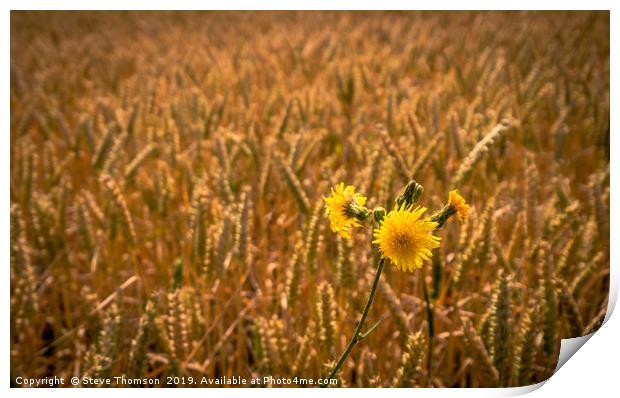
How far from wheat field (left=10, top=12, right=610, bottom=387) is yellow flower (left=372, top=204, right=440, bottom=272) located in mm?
143

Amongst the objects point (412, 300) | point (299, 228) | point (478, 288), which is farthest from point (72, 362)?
point (478, 288)

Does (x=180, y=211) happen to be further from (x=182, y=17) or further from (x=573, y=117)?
(x=182, y=17)

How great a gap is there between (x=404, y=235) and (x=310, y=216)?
1.15 feet

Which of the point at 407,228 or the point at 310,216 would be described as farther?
the point at 310,216

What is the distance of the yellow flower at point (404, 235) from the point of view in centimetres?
55

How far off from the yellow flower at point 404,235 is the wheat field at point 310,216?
0.14 meters

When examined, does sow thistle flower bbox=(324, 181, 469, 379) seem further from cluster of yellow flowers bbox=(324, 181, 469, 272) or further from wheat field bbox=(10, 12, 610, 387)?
wheat field bbox=(10, 12, 610, 387)

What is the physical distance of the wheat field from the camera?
2.54 feet

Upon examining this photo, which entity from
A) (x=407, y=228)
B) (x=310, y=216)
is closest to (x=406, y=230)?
(x=407, y=228)

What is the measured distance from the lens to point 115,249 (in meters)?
1.01

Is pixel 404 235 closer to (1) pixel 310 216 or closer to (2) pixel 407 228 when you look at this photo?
(2) pixel 407 228

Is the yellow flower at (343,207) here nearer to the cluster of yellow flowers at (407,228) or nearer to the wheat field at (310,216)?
the cluster of yellow flowers at (407,228)

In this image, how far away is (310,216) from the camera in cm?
89

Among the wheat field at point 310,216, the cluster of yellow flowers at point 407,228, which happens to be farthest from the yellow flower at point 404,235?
the wheat field at point 310,216
